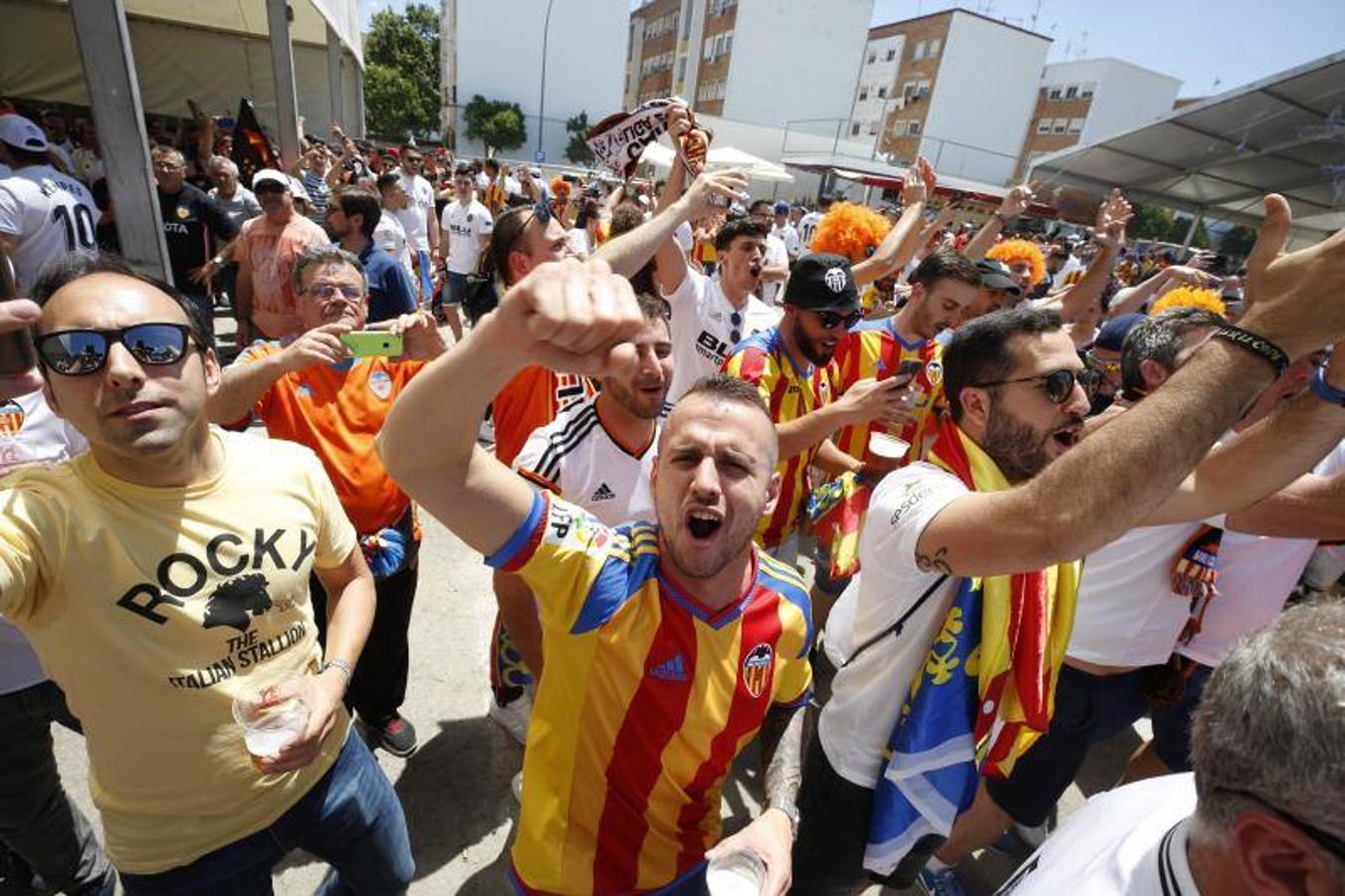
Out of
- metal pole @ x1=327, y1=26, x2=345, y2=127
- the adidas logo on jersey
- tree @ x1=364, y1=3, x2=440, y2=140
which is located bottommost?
the adidas logo on jersey

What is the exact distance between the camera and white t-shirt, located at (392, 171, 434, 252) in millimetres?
8665

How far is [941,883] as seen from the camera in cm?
270

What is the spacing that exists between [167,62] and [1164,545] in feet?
81.0

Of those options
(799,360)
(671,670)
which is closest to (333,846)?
(671,670)

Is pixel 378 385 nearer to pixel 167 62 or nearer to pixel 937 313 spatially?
pixel 937 313

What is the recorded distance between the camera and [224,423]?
2.38 m

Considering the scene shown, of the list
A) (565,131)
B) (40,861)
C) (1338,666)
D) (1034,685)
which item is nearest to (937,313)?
(1034,685)

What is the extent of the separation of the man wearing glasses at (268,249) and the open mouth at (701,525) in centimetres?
387

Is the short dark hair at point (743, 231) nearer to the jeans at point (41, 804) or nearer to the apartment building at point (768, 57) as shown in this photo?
the jeans at point (41, 804)

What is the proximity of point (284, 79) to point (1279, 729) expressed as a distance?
513 inches

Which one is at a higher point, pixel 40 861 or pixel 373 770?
pixel 373 770

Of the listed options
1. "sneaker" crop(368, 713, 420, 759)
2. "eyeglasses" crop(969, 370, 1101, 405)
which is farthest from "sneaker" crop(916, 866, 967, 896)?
"sneaker" crop(368, 713, 420, 759)

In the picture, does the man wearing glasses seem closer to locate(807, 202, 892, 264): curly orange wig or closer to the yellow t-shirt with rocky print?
the yellow t-shirt with rocky print

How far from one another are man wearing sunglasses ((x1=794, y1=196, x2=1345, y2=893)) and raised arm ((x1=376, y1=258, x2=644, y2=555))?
951mm
